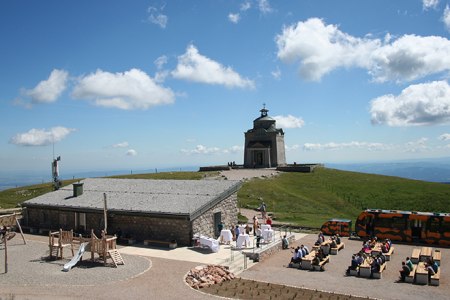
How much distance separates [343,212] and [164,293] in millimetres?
29990

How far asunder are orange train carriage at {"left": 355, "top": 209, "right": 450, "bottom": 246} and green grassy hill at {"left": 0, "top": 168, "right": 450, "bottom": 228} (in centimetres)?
520

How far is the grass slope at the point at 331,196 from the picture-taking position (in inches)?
1570

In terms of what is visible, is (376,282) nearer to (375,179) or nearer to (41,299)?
(41,299)

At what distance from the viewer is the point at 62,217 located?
28875mm

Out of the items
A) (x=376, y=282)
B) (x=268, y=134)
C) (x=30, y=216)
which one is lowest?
(x=376, y=282)

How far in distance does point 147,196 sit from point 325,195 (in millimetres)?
26201

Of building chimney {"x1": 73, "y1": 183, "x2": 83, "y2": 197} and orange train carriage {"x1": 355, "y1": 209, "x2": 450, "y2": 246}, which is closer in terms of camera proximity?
orange train carriage {"x1": 355, "y1": 209, "x2": 450, "y2": 246}

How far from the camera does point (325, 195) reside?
4712cm

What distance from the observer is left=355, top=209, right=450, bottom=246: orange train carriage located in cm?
2622

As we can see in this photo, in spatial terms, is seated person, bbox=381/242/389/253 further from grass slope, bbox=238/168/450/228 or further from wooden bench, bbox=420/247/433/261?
grass slope, bbox=238/168/450/228

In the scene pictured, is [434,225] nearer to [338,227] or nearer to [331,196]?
[338,227]

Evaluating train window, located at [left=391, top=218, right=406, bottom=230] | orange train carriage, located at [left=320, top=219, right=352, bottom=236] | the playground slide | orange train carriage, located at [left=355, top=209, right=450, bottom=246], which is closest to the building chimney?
the playground slide

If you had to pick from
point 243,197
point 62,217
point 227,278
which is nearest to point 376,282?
point 227,278

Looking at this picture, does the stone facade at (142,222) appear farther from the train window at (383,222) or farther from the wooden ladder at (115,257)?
the train window at (383,222)
